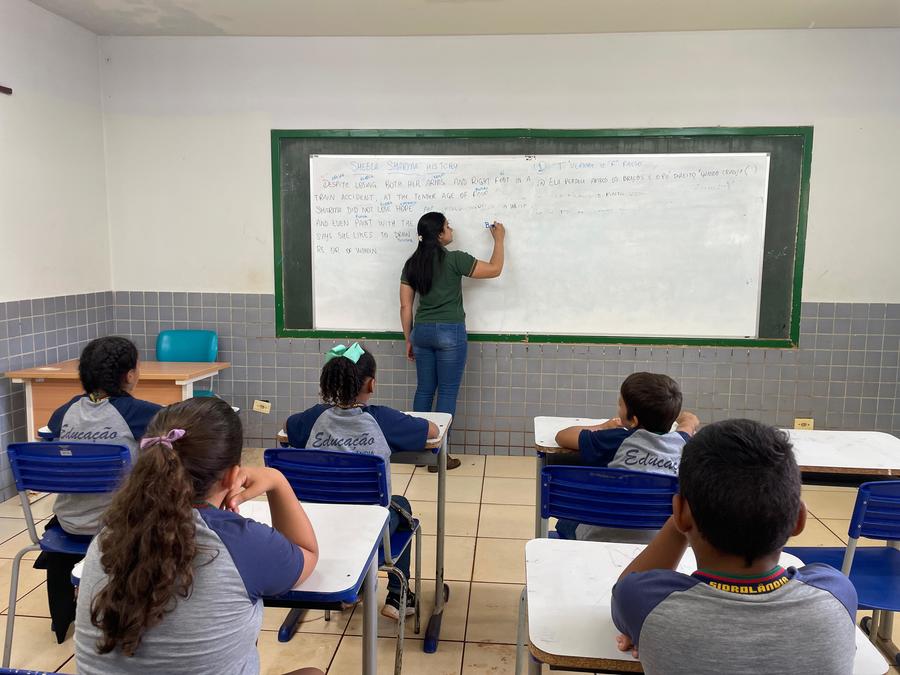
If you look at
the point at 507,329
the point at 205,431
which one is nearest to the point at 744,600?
the point at 205,431

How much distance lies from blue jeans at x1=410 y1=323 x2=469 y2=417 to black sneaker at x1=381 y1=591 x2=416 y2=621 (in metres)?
1.83

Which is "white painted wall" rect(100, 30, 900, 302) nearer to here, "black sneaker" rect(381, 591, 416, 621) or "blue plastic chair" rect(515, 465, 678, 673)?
"black sneaker" rect(381, 591, 416, 621)

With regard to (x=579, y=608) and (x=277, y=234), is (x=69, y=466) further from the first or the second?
(x=277, y=234)

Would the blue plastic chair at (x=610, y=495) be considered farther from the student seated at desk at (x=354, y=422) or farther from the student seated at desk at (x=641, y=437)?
the student seated at desk at (x=354, y=422)

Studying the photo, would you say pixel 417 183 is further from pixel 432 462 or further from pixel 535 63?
pixel 432 462

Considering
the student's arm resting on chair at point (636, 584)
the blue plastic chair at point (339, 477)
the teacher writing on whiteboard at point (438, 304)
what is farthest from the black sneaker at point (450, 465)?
the student's arm resting on chair at point (636, 584)

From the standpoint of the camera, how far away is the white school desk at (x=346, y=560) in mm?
1336

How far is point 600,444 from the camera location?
214 centimetres

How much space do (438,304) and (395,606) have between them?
213cm

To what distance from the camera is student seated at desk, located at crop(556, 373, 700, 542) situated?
201cm

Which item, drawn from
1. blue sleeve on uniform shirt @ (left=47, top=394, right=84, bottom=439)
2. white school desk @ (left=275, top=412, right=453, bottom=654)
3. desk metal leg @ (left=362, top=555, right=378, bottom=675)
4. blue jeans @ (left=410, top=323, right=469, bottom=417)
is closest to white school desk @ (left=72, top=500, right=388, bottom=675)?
desk metal leg @ (left=362, top=555, right=378, bottom=675)

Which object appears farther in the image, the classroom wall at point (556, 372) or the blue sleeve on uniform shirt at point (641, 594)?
the classroom wall at point (556, 372)

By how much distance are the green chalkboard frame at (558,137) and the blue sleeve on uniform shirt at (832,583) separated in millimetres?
3417

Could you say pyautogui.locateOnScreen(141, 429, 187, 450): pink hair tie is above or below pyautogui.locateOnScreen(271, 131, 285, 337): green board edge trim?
below
